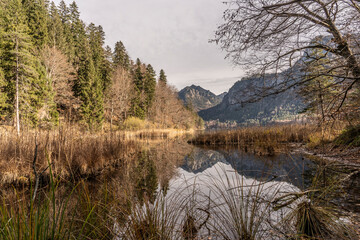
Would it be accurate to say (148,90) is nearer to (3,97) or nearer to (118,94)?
(118,94)

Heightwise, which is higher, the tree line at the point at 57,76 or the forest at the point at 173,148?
the tree line at the point at 57,76

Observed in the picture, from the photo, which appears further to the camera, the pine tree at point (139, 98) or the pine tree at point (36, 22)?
the pine tree at point (139, 98)

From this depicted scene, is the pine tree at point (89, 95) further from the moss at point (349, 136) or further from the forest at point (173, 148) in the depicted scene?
the moss at point (349, 136)

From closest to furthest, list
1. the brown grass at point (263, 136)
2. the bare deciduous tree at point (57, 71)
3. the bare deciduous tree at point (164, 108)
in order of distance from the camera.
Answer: the brown grass at point (263, 136) → the bare deciduous tree at point (57, 71) → the bare deciduous tree at point (164, 108)

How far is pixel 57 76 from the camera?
21609 millimetres

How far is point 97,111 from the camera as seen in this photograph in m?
24.0

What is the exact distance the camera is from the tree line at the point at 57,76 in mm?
15812

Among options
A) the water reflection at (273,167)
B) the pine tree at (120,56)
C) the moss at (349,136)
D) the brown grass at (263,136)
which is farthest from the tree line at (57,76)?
the brown grass at (263,136)

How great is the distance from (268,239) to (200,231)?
0.95 metres

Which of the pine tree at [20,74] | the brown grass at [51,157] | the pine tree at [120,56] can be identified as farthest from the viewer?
the pine tree at [120,56]

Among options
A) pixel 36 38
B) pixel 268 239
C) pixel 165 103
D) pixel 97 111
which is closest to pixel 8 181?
pixel 268 239

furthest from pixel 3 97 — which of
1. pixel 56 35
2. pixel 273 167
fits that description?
pixel 273 167

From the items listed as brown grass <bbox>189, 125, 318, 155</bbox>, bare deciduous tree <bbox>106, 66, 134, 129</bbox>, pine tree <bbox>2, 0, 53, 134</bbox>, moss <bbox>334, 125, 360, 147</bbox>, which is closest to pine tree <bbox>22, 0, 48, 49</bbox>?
pine tree <bbox>2, 0, 53, 134</bbox>

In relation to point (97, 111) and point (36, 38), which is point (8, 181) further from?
point (36, 38)
